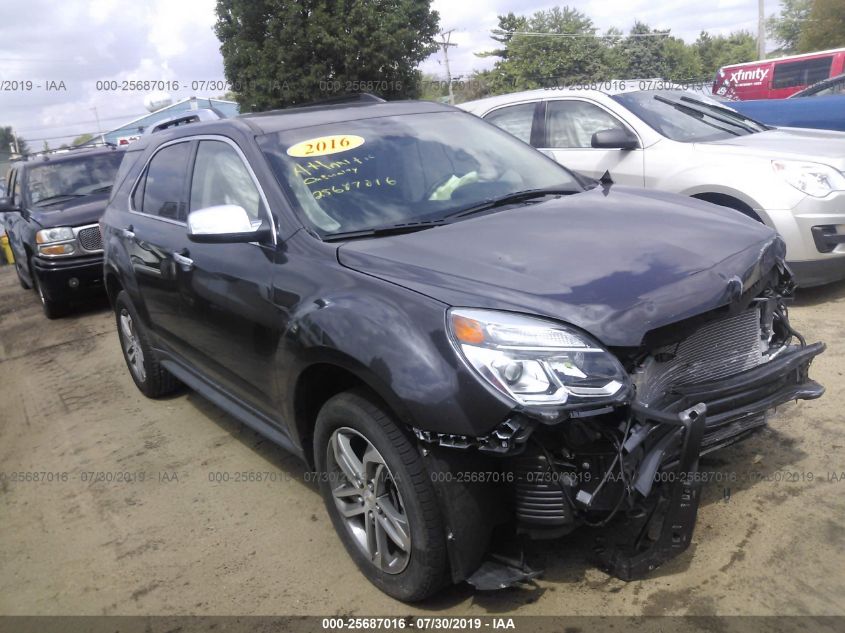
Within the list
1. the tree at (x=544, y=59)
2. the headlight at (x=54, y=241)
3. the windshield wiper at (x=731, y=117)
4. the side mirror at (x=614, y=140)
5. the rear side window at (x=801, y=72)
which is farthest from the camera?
the tree at (x=544, y=59)

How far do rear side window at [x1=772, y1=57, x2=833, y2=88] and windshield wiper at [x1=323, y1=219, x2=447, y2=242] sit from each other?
588 inches

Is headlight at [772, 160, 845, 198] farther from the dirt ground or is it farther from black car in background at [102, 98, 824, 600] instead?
black car in background at [102, 98, 824, 600]

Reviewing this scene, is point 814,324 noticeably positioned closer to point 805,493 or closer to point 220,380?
point 805,493

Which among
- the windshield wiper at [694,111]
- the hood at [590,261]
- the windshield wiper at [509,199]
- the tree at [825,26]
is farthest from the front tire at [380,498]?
the tree at [825,26]

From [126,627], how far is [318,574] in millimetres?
767

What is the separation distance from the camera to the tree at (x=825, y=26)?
115 feet

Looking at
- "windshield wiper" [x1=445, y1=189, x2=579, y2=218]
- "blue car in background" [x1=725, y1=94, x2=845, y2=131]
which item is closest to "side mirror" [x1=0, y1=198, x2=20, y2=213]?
"windshield wiper" [x1=445, y1=189, x2=579, y2=218]

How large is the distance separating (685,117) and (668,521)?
4.92 metres

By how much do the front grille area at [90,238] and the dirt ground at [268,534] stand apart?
3574mm

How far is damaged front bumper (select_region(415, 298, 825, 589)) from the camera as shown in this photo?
2281 mm

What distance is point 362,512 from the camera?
2.87m

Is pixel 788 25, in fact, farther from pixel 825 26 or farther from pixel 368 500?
pixel 368 500

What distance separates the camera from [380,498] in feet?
8.98

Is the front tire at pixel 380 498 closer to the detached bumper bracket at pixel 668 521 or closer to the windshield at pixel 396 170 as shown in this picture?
the detached bumper bracket at pixel 668 521
